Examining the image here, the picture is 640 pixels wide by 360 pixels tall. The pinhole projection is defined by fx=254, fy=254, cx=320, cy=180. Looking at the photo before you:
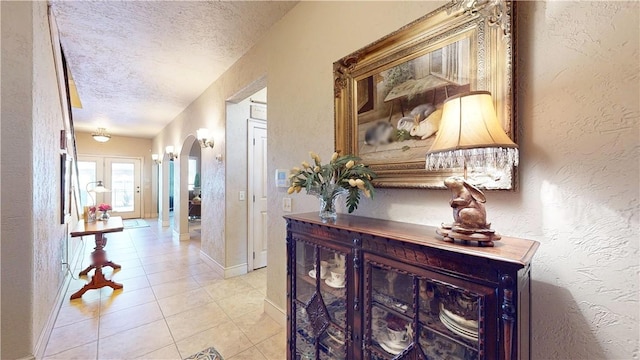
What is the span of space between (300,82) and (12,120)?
2.00 metres

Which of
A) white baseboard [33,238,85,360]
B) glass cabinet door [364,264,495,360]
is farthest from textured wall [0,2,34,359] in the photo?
glass cabinet door [364,264,495,360]

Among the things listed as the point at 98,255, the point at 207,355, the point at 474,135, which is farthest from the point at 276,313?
the point at 98,255

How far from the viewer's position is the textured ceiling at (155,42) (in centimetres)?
224

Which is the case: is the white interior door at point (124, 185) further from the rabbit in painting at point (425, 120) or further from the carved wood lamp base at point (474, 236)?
the carved wood lamp base at point (474, 236)

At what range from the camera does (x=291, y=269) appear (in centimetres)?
163

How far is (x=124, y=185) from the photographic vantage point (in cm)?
855

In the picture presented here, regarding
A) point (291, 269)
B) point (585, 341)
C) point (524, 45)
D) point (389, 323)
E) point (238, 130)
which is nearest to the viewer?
point (585, 341)

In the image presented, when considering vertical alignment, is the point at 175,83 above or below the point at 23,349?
above

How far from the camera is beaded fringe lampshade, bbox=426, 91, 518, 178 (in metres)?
0.86

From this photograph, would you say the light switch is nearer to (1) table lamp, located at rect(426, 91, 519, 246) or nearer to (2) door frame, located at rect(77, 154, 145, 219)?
(1) table lamp, located at rect(426, 91, 519, 246)

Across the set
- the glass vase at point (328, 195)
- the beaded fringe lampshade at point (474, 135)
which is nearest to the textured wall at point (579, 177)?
the beaded fringe lampshade at point (474, 135)

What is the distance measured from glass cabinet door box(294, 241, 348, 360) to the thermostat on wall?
0.86m

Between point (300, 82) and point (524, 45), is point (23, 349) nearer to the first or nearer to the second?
point (300, 82)

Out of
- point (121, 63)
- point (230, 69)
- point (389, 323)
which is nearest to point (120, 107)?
point (121, 63)
